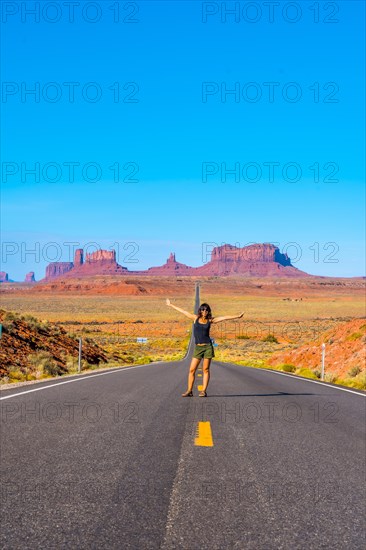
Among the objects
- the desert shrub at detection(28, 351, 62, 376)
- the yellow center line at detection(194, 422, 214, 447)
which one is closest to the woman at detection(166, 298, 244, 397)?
the yellow center line at detection(194, 422, 214, 447)

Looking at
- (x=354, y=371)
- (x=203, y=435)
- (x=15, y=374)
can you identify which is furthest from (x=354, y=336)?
(x=203, y=435)

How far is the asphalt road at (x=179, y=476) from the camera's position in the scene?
3.53 m

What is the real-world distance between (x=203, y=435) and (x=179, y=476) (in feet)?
6.55

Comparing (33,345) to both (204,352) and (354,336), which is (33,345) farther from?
(204,352)

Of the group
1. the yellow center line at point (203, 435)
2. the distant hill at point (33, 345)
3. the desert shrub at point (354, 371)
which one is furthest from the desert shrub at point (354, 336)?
the yellow center line at point (203, 435)

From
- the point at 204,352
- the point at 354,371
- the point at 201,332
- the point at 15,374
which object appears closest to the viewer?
the point at 201,332

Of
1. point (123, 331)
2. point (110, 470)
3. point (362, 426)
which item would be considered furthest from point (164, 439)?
point (123, 331)

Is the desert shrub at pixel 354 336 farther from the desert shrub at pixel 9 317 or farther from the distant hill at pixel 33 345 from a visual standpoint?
the desert shrub at pixel 9 317

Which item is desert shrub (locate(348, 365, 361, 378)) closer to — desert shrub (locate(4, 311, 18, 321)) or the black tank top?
the black tank top

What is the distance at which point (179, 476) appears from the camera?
488cm

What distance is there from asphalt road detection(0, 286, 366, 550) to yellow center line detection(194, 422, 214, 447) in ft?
0.08

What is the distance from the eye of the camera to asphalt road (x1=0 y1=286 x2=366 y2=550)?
3.53 m

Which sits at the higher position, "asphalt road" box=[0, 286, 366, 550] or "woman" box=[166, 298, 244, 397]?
"woman" box=[166, 298, 244, 397]

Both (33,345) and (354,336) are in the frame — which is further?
(354,336)
